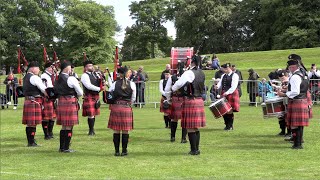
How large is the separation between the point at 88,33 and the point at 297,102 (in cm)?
4932

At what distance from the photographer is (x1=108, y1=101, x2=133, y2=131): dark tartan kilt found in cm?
888

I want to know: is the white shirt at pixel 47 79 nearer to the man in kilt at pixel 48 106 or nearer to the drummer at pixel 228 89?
the man in kilt at pixel 48 106

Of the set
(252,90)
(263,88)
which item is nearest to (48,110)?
(263,88)

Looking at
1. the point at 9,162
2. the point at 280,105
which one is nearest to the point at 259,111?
the point at 280,105

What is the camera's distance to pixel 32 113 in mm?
10242

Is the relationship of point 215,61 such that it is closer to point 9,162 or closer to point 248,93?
point 248,93

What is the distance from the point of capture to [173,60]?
20094 mm

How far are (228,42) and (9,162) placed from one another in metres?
53.1

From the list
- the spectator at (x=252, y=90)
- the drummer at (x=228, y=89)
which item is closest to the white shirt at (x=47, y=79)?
the drummer at (x=228, y=89)

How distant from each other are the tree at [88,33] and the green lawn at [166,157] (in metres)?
44.3

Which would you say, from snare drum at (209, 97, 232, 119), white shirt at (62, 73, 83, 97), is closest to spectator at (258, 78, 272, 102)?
snare drum at (209, 97, 232, 119)

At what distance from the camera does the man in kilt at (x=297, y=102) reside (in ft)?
29.9

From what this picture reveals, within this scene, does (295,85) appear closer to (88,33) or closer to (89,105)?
(89,105)

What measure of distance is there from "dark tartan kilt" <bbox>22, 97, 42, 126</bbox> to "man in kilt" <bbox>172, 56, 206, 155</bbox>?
313 centimetres
